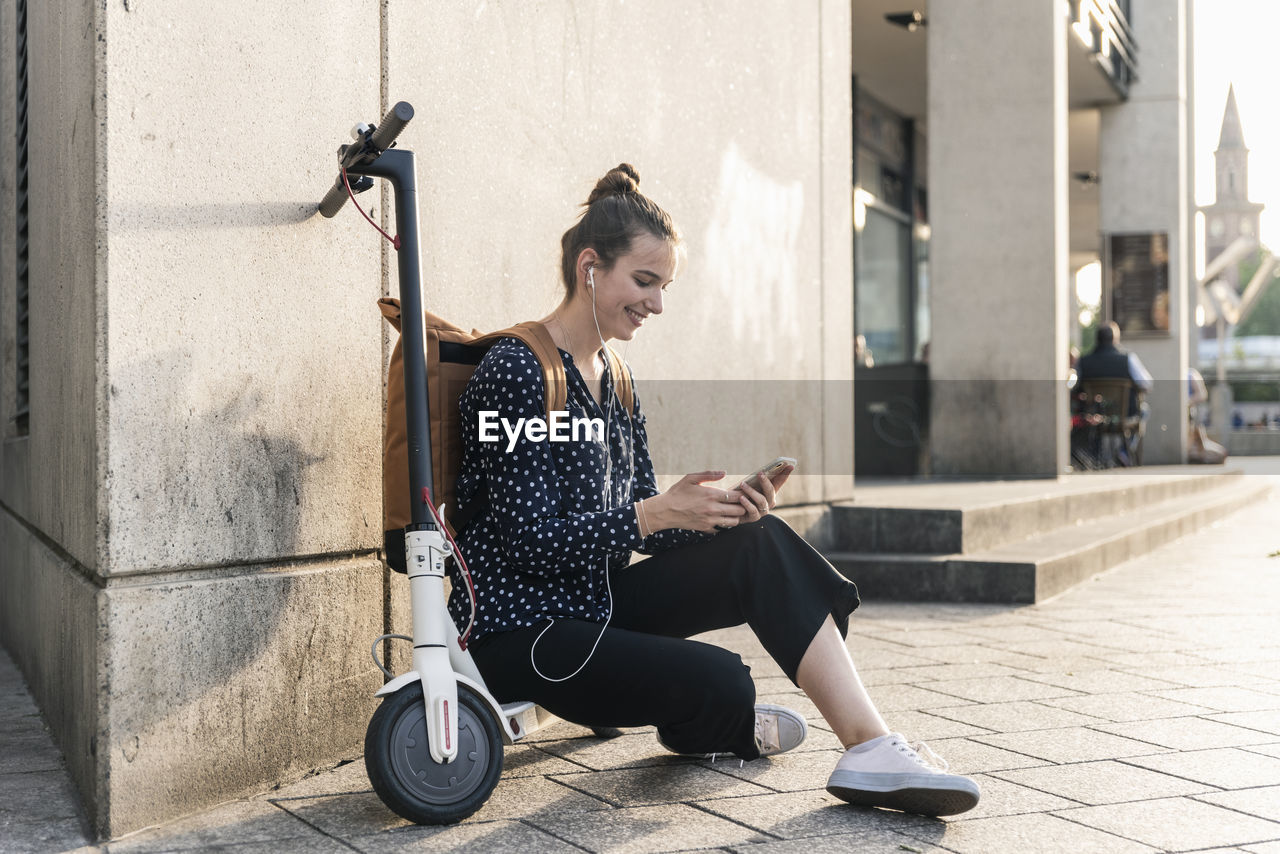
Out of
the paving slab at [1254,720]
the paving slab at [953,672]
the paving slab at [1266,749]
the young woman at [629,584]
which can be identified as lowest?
the paving slab at [953,672]

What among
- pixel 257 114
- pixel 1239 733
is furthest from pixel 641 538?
pixel 1239 733

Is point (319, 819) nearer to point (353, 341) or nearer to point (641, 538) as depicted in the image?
point (641, 538)

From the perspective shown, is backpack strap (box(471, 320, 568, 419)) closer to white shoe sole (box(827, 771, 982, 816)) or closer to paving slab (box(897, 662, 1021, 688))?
white shoe sole (box(827, 771, 982, 816))

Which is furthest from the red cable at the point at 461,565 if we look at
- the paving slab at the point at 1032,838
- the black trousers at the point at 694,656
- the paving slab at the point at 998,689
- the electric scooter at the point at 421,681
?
the paving slab at the point at 998,689

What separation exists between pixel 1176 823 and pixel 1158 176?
15.0 m

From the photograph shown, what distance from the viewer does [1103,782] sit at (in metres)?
3.06

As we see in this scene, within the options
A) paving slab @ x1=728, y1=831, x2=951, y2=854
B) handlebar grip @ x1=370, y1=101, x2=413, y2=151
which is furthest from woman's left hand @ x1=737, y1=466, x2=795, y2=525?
handlebar grip @ x1=370, y1=101, x2=413, y2=151

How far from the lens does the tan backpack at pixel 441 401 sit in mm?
2865

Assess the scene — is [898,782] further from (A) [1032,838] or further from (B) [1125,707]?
(B) [1125,707]

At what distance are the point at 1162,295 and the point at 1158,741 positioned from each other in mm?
14093

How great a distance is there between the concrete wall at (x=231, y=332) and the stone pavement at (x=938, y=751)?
17cm

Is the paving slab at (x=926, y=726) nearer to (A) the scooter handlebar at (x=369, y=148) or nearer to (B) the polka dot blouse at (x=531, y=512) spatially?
(B) the polka dot blouse at (x=531, y=512)

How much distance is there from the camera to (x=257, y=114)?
3.00 m

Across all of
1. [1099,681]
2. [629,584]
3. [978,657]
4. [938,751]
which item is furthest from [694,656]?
[978,657]
